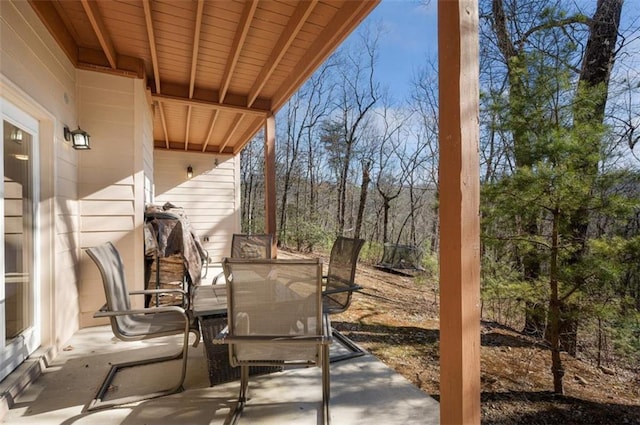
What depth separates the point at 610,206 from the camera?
250 cm

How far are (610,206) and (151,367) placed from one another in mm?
3990

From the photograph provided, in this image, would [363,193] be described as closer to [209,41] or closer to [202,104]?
[202,104]

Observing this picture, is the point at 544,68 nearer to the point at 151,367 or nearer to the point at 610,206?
the point at 610,206

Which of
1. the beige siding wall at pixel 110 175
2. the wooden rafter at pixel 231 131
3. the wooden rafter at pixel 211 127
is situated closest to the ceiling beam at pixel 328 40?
the wooden rafter at pixel 231 131

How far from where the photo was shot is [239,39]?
9.86 feet

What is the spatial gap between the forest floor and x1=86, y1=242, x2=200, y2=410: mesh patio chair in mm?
1836

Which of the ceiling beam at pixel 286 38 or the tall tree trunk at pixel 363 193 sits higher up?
the ceiling beam at pixel 286 38

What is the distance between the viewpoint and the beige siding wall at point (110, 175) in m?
3.38

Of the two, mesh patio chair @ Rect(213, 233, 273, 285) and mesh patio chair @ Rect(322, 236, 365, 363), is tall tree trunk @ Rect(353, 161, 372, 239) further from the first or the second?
mesh patio chair @ Rect(322, 236, 365, 363)

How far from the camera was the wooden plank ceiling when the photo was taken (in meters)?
2.65

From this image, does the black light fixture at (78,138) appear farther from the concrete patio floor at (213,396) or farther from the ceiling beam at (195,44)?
the concrete patio floor at (213,396)

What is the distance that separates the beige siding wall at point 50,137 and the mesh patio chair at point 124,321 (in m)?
0.73

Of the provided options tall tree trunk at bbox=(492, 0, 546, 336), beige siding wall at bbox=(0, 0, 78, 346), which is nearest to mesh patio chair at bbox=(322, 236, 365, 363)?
tall tree trunk at bbox=(492, 0, 546, 336)

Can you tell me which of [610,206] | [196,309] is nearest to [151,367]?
[196,309]
